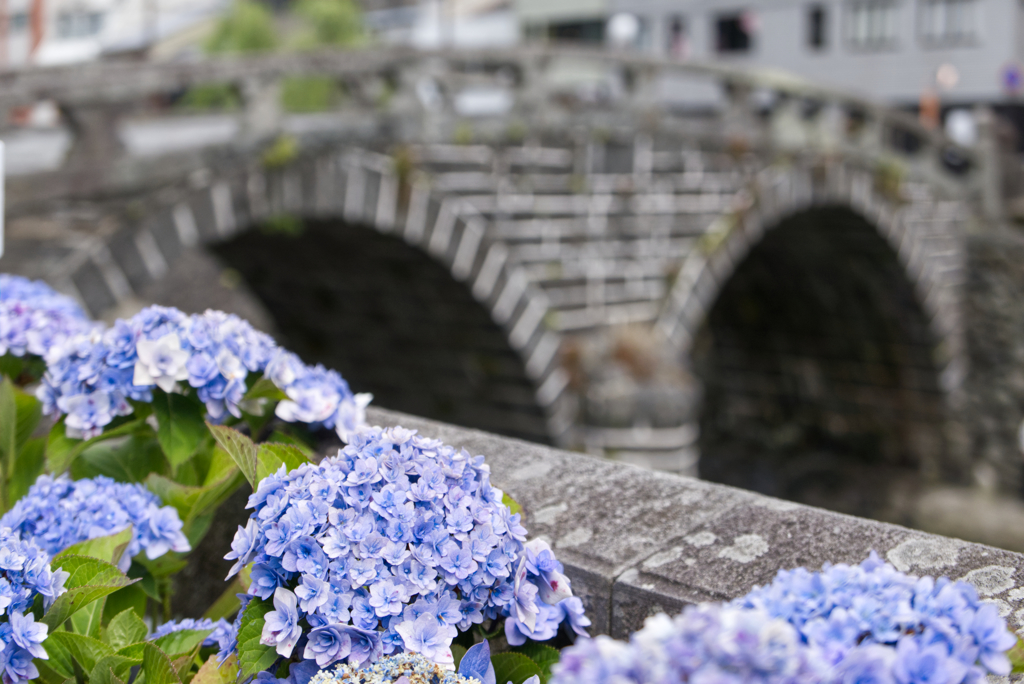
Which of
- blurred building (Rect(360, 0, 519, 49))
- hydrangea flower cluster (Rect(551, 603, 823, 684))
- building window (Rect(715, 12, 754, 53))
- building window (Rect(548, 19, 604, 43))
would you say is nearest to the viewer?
hydrangea flower cluster (Rect(551, 603, 823, 684))

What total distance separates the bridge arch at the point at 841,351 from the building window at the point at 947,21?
9.02m

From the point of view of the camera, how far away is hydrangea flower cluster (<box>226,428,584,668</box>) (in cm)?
133

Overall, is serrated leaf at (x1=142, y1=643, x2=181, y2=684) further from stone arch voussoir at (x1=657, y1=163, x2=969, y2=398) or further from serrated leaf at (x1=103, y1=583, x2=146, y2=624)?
stone arch voussoir at (x1=657, y1=163, x2=969, y2=398)

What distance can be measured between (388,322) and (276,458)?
26.9ft

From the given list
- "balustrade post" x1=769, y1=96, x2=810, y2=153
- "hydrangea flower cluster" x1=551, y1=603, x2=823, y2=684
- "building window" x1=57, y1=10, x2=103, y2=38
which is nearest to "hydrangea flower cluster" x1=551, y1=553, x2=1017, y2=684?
"hydrangea flower cluster" x1=551, y1=603, x2=823, y2=684

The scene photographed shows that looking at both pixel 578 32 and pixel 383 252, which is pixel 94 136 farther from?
pixel 578 32

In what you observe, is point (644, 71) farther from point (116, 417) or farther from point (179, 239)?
point (116, 417)

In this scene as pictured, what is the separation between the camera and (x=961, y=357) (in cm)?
1382

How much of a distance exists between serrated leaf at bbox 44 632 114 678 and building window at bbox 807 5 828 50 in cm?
2337

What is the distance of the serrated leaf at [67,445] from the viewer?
79.1 inches

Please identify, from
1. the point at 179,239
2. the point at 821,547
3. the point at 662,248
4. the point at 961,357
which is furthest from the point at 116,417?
the point at 961,357

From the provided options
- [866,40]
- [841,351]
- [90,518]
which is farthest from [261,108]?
[866,40]

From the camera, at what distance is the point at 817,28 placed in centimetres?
2278

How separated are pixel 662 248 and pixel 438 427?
716 centimetres
